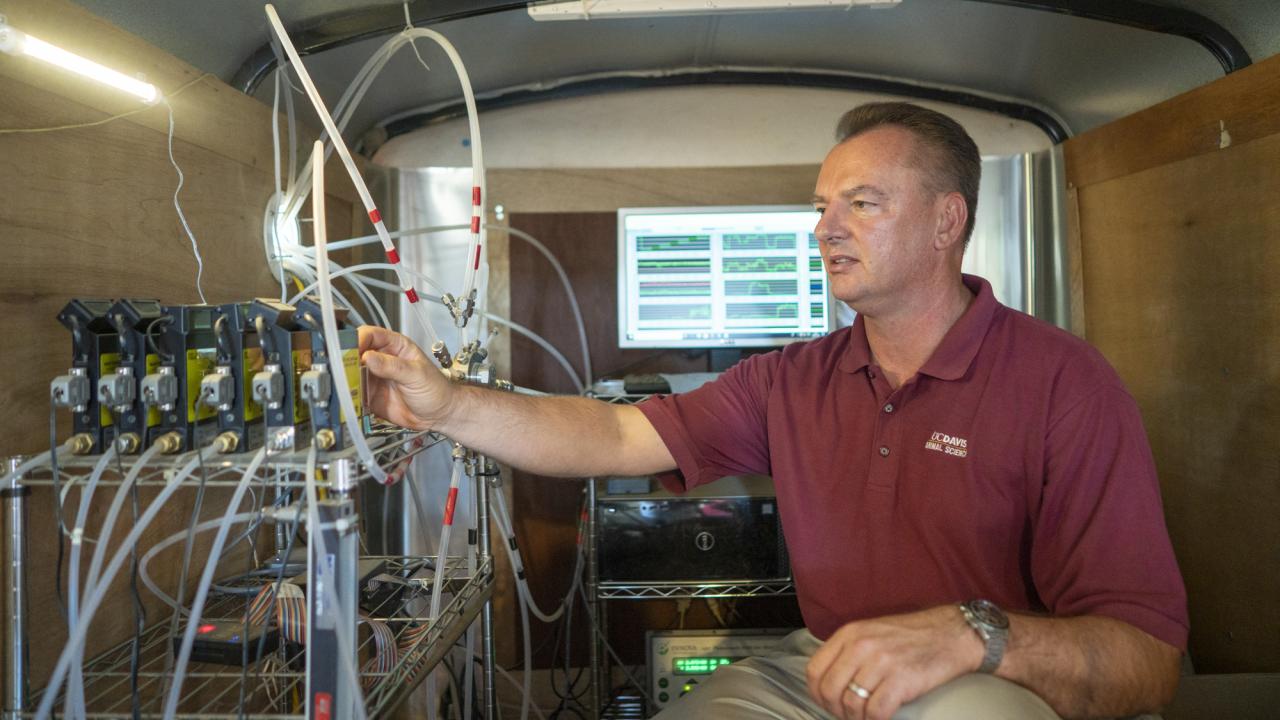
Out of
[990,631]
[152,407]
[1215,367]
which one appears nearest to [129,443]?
[152,407]

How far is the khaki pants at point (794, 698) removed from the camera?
2.62 feet

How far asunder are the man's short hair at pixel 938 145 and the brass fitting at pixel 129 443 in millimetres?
1180

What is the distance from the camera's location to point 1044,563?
108 centimetres

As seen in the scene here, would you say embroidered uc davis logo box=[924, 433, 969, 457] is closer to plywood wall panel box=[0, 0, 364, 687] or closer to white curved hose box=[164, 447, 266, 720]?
white curved hose box=[164, 447, 266, 720]

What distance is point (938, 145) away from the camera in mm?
1310

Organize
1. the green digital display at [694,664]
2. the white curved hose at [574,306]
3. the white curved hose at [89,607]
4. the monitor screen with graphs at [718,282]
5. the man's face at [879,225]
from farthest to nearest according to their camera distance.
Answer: the white curved hose at [574,306], the monitor screen with graphs at [718,282], the green digital display at [694,664], the man's face at [879,225], the white curved hose at [89,607]

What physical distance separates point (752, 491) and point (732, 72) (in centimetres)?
123

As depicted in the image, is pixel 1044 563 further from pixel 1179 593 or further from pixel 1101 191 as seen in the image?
pixel 1101 191

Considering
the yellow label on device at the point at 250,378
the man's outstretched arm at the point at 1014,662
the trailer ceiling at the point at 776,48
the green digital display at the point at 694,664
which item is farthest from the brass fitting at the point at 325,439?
the green digital display at the point at 694,664

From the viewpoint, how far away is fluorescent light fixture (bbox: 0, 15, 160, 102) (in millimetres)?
959

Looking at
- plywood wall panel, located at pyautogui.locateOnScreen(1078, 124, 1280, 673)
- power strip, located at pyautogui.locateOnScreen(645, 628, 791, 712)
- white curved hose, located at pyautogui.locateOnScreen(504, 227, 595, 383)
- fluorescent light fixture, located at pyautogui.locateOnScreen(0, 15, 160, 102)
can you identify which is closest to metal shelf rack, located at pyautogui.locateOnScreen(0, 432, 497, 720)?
power strip, located at pyautogui.locateOnScreen(645, 628, 791, 712)

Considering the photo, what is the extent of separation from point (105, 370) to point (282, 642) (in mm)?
453

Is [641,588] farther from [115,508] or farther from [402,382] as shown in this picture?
[115,508]

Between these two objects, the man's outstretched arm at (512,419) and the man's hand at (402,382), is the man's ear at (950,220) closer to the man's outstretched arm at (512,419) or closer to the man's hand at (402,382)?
the man's outstretched arm at (512,419)
